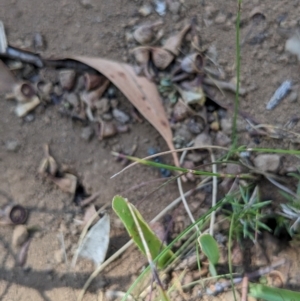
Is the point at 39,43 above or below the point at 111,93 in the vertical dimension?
above

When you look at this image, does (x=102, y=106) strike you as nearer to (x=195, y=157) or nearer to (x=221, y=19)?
(x=195, y=157)

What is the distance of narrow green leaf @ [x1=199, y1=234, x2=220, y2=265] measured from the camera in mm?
1176

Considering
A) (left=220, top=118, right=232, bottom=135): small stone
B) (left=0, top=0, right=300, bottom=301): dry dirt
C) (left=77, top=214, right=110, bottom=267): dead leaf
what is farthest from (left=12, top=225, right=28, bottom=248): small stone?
(left=220, top=118, right=232, bottom=135): small stone

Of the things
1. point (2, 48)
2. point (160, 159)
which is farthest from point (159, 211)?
point (2, 48)

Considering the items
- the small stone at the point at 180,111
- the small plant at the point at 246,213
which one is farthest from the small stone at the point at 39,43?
the small plant at the point at 246,213

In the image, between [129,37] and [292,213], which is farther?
[129,37]

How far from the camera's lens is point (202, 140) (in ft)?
4.33

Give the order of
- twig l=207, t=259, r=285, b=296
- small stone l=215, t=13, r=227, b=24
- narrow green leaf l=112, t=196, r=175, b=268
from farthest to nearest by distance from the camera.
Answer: small stone l=215, t=13, r=227, b=24 → twig l=207, t=259, r=285, b=296 → narrow green leaf l=112, t=196, r=175, b=268

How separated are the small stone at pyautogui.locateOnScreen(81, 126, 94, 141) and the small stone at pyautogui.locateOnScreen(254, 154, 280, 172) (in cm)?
42

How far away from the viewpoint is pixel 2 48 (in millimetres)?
1358

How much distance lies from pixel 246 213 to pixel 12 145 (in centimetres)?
60

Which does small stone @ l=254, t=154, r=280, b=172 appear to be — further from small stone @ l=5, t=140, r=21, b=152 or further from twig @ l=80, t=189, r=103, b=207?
small stone @ l=5, t=140, r=21, b=152

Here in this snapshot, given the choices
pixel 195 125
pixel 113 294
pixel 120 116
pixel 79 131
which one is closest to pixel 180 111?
pixel 195 125

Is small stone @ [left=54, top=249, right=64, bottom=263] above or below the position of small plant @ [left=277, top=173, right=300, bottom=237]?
below
